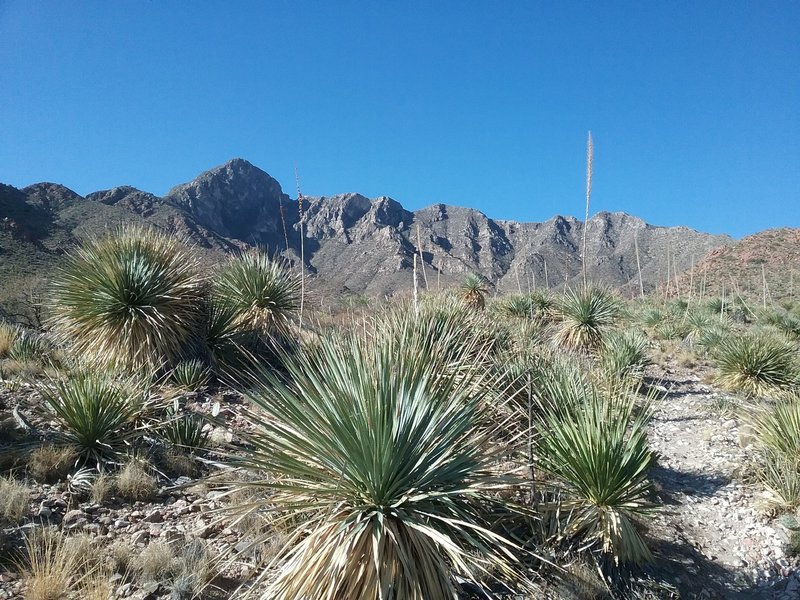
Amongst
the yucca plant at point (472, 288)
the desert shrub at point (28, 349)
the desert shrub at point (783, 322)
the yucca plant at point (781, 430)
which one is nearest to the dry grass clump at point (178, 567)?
the desert shrub at point (28, 349)

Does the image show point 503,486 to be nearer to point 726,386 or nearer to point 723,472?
point 723,472

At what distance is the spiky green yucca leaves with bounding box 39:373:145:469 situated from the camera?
233 inches

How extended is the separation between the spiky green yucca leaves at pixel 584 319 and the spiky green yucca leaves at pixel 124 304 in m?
8.83

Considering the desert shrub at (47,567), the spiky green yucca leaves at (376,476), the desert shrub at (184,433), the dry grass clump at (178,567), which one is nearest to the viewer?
the spiky green yucca leaves at (376,476)

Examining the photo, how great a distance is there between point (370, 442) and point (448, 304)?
20.0ft

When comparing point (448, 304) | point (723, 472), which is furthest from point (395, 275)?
point (723, 472)

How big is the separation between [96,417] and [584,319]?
1048cm

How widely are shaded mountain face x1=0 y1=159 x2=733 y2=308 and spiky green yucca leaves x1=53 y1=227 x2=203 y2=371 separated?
19.8 metres

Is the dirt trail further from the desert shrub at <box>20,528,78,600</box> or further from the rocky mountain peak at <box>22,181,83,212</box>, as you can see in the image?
the rocky mountain peak at <box>22,181,83,212</box>

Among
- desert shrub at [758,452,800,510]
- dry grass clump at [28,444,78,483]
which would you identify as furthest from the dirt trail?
dry grass clump at [28,444,78,483]

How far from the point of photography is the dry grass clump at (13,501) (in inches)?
175

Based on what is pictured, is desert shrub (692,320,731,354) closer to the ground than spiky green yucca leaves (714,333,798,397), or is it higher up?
higher up

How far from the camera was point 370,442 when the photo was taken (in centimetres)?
338

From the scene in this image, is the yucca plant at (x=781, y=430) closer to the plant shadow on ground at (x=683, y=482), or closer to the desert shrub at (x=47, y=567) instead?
the plant shadow on ground at (x=683, y=482)
